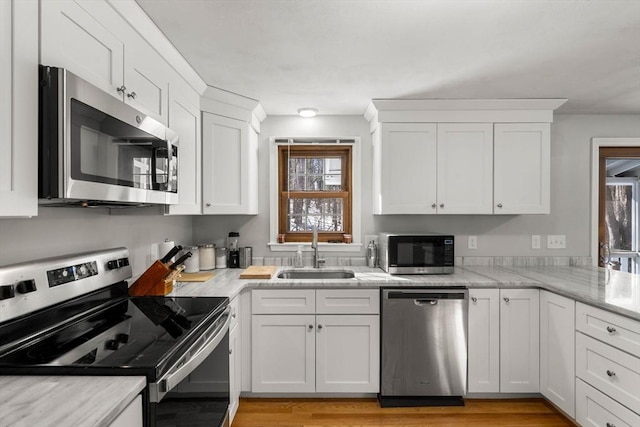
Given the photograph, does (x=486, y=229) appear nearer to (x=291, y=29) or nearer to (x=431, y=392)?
(x=431, y=392)

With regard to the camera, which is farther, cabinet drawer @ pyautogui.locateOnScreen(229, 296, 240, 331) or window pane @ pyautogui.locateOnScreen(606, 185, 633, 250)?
window pane @ pyautogui.locateOnScreen(606, 185, 633, 250)

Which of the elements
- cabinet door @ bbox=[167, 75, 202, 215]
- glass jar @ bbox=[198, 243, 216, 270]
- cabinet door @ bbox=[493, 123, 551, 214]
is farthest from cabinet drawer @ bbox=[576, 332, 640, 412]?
glass jar @ bbox=[198, 243, 216, 270]

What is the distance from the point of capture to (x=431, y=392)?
242 cm

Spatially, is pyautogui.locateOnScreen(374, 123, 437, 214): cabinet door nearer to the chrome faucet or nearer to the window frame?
the window frame

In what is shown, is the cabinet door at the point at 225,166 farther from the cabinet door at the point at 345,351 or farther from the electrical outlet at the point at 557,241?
the electrical outlet at the point at 557,241

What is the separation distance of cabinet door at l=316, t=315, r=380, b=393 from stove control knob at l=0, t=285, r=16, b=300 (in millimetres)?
1678

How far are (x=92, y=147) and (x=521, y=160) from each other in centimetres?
286

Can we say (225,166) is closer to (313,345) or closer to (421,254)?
(313,345)

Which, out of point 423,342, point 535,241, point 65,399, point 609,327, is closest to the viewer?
point 65,399

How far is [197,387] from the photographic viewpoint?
1.37 metres

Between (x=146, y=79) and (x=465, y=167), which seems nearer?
(x=146, y=79)

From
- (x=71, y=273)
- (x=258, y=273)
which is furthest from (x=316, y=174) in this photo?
(x=71, y=273)

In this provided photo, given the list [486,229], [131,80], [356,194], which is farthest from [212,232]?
[486,229]

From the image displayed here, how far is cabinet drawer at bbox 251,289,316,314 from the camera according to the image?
8.04 ft
